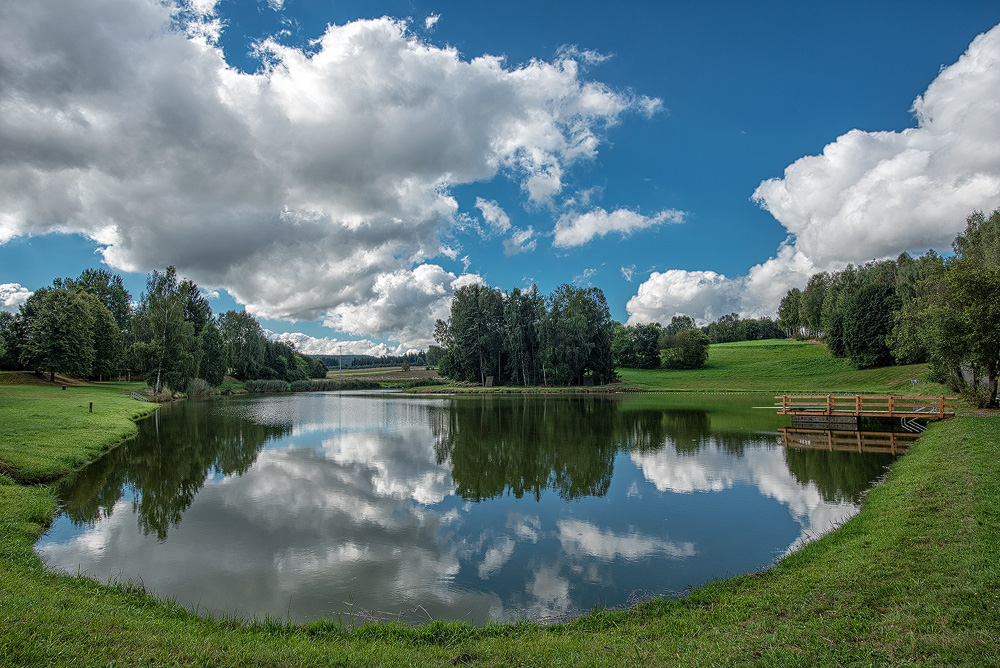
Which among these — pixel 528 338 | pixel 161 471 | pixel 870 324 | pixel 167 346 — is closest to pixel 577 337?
pixel 528 338

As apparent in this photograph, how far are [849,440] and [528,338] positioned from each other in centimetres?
6032

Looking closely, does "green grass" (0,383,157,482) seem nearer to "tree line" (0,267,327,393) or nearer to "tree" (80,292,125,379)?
"tree line" (0,267,327,393)

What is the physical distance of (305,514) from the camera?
13.0 m

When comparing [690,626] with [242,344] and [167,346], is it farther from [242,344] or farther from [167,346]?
[242,344]

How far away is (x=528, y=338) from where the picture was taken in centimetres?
8250

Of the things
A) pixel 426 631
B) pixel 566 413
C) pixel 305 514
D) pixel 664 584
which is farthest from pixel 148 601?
pixel 566 413

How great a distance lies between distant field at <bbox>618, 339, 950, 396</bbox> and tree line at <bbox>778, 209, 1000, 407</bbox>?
2.55 meters

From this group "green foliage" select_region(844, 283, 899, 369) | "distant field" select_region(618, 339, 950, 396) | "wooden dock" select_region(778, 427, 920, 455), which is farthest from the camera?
"green foliage" select_region(844, 283, 899, 369)

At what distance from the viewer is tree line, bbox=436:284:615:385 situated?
2960 inches

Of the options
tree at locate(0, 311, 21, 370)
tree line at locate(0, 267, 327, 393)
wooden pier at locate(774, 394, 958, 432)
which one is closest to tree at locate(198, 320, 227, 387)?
tree line at locate(0, 267, 327, 393)

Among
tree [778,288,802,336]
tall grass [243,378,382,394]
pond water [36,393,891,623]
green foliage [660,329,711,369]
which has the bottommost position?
tall grass [243,378,382,394]

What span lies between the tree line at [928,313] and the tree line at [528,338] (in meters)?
33.8

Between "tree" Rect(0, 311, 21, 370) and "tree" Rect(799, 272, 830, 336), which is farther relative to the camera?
"tree" Rect(799, 272, 830, 336)

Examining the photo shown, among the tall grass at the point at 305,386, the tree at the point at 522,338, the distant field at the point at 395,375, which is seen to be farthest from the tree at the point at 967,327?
the tall grass at the point at 305,386
